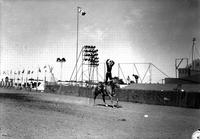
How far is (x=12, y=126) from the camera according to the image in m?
8.73

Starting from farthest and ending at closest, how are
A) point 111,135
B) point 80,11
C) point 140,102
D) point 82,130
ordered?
point 80,11 < point 140,102 < point 82,130 < point 111,135

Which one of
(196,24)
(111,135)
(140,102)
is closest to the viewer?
(196,24)

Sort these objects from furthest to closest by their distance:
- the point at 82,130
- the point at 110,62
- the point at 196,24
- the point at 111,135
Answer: the point at 110,62 < the point at 82,130 < the point at 111,135 < the point at 196,24

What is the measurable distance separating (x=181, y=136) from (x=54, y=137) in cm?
391

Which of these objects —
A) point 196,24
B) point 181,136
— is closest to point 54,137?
point 181,136

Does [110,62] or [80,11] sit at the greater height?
[80,11]

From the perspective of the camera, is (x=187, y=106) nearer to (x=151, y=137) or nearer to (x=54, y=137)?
(x=151, y=137)

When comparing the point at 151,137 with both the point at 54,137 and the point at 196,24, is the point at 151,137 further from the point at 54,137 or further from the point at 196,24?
the point at 196,24

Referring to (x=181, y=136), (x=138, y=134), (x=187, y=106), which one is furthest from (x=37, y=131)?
(x=187, y=106)

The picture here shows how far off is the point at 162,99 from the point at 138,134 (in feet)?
47.6

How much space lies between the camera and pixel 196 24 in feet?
23.4

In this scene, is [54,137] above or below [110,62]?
below

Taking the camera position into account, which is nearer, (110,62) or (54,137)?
(54,137)

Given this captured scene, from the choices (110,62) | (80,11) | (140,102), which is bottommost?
(140,102)
